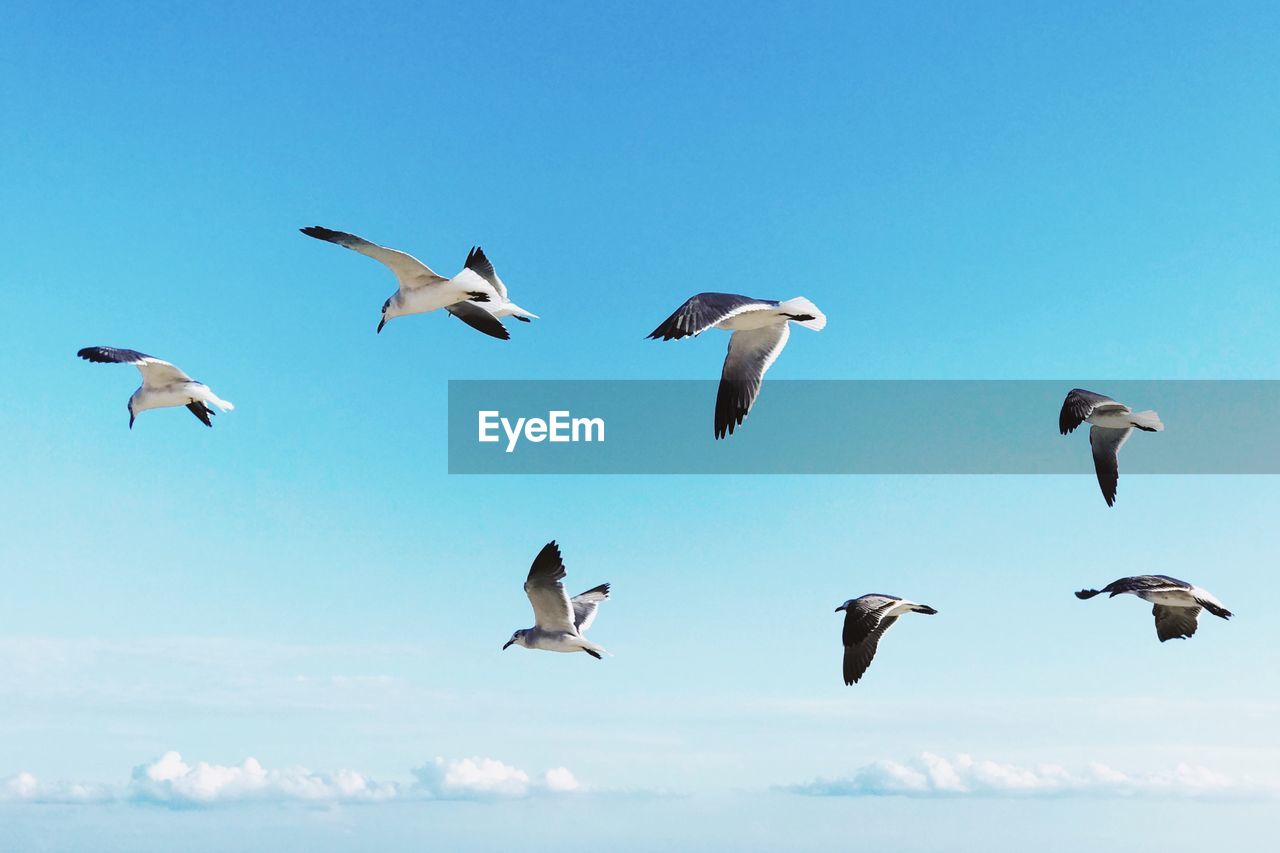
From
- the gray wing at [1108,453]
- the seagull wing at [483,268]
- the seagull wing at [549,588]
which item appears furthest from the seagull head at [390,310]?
the gray wing at [1108,453]

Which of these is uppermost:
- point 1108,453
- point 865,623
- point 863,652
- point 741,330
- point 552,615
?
point 741,330

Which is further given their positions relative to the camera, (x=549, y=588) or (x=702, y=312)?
(x=549, y=588)

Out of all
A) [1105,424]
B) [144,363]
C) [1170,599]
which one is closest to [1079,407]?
[1105,424]

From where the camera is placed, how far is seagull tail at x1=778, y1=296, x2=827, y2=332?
14305 millimetres

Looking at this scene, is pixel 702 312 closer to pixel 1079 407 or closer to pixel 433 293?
pixel 433 293

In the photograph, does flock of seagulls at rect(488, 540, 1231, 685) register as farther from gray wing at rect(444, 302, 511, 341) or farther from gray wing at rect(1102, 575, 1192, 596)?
gray wing at rect(444, 302, 511, 341)

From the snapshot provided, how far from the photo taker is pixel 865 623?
15195 mm

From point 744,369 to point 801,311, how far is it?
1621mm

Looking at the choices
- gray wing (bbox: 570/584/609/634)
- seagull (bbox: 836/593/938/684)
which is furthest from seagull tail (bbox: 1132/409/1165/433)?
gray wing (bbox: 570/584/609/634)

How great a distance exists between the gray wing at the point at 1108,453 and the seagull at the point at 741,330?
528cm

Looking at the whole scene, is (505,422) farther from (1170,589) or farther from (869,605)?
(1170,589)

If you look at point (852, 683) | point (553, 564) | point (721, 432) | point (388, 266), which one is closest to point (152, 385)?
point (388, 266)

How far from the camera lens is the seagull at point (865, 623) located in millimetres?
15109

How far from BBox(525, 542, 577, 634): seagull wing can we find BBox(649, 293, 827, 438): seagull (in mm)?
2698
